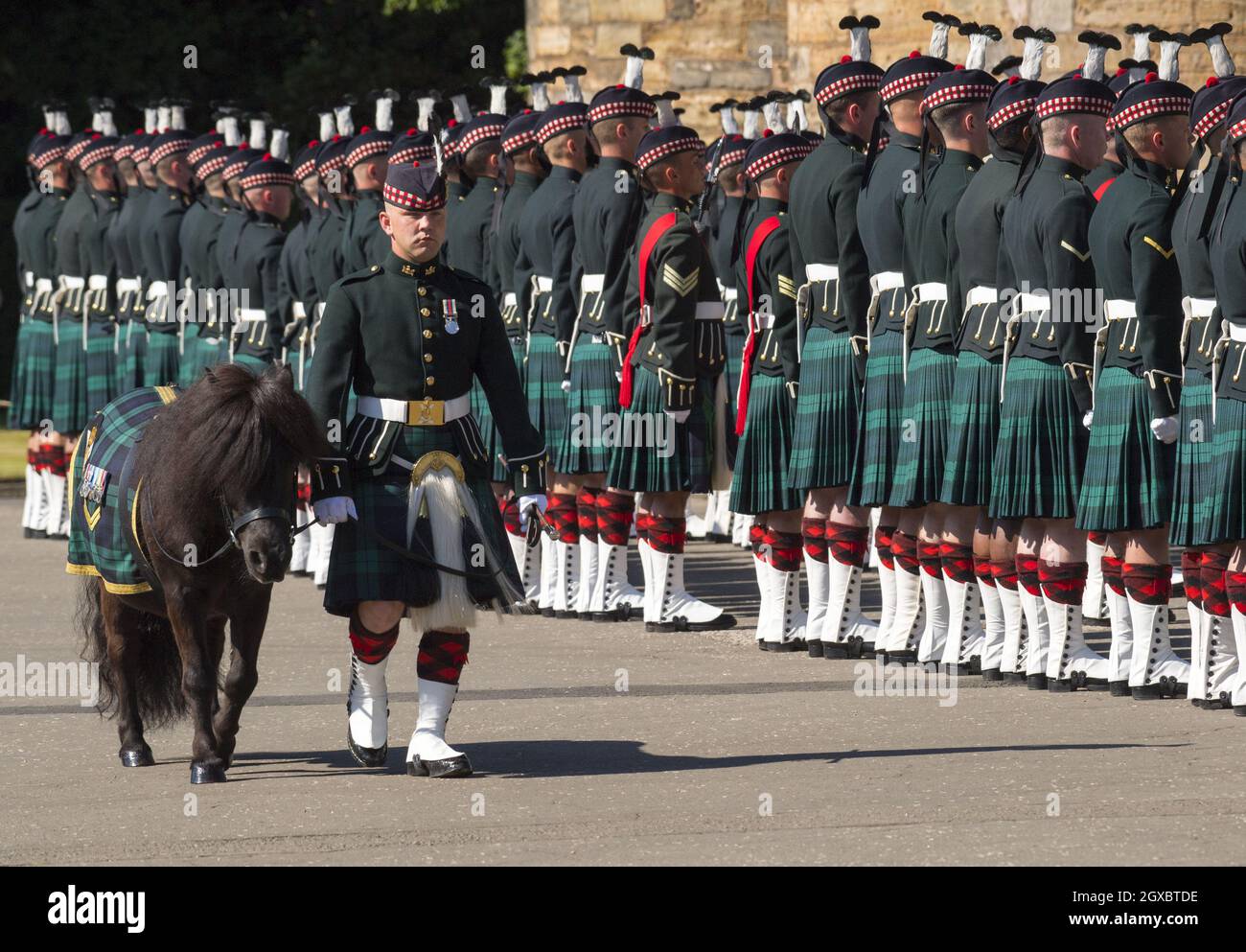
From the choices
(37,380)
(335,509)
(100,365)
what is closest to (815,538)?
(335,509)

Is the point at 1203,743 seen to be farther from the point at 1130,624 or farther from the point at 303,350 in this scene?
the point at 303,350

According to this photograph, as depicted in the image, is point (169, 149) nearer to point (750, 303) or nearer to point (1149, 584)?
point (750, 303)

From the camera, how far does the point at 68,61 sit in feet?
88.3

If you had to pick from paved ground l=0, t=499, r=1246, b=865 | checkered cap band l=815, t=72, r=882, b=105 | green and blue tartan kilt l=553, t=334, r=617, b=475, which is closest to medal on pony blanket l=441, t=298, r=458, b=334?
paved ground l=0, t=499, r=1246, b=865

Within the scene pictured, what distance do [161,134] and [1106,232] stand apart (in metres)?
7.75

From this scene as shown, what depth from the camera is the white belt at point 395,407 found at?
7879 millimetres

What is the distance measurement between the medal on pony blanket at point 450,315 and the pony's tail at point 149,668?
1.36 meters

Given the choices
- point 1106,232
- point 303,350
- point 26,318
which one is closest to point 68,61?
point 26,318

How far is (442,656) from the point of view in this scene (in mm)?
7910

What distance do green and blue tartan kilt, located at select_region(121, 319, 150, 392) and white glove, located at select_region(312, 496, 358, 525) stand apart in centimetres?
805

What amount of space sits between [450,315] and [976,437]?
2.47 m

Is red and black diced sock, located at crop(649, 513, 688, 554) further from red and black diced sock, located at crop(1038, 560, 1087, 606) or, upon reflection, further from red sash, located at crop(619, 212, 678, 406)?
red and black diced sock, located at crop(1038, 560, 1087, 606)

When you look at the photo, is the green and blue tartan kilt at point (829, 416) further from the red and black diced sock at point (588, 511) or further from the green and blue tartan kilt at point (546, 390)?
the green and blue tartan kilt at point (546, 390)

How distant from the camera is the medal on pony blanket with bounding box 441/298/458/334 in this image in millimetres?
7949
